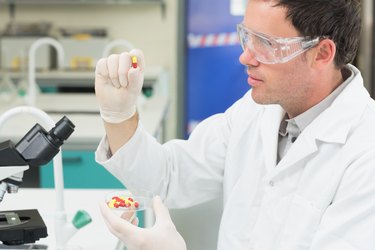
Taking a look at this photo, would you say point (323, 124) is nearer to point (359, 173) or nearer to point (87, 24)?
point (359, 173)

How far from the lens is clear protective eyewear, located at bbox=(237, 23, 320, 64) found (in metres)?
1.51

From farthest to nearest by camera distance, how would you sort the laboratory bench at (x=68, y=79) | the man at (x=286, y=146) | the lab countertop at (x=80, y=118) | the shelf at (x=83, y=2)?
the shelf at (x=83, y=2) < the laboratory bench at (x=68, y=79) < the lab countertop at (x=80, y=118) < the man at (x=286, y=146)

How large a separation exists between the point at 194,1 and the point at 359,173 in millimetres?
4315

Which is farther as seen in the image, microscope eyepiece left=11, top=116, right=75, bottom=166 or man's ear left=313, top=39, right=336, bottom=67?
man's ear left=313, top=39, right=336, bottom=67

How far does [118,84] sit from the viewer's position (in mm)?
1625

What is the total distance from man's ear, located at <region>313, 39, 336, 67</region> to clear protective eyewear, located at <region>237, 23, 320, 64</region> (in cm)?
2

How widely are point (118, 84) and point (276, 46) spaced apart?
1.33 feet

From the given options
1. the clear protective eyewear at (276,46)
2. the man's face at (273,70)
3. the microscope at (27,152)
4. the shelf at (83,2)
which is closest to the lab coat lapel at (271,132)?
the man's face at (273,70)

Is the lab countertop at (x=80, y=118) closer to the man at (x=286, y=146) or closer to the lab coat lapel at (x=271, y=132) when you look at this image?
the man at (x=286, y=146)

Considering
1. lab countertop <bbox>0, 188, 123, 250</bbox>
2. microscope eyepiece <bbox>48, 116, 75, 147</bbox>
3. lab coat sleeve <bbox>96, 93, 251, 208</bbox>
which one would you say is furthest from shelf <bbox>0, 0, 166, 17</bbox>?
microscope eyepiece <bbox>48, 116, 75, 147</bbox>

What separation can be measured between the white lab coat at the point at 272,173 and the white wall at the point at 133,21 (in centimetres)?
397

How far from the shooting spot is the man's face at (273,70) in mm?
1509

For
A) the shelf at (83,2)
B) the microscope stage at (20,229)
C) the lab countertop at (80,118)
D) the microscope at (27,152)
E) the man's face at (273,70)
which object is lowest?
the lab countertop at (80,118)

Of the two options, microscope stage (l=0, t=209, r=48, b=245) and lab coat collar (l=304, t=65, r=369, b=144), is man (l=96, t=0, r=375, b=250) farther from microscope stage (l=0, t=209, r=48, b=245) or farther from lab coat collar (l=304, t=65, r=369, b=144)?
microscope stage (l=0, t=209, r=48, b=245)
